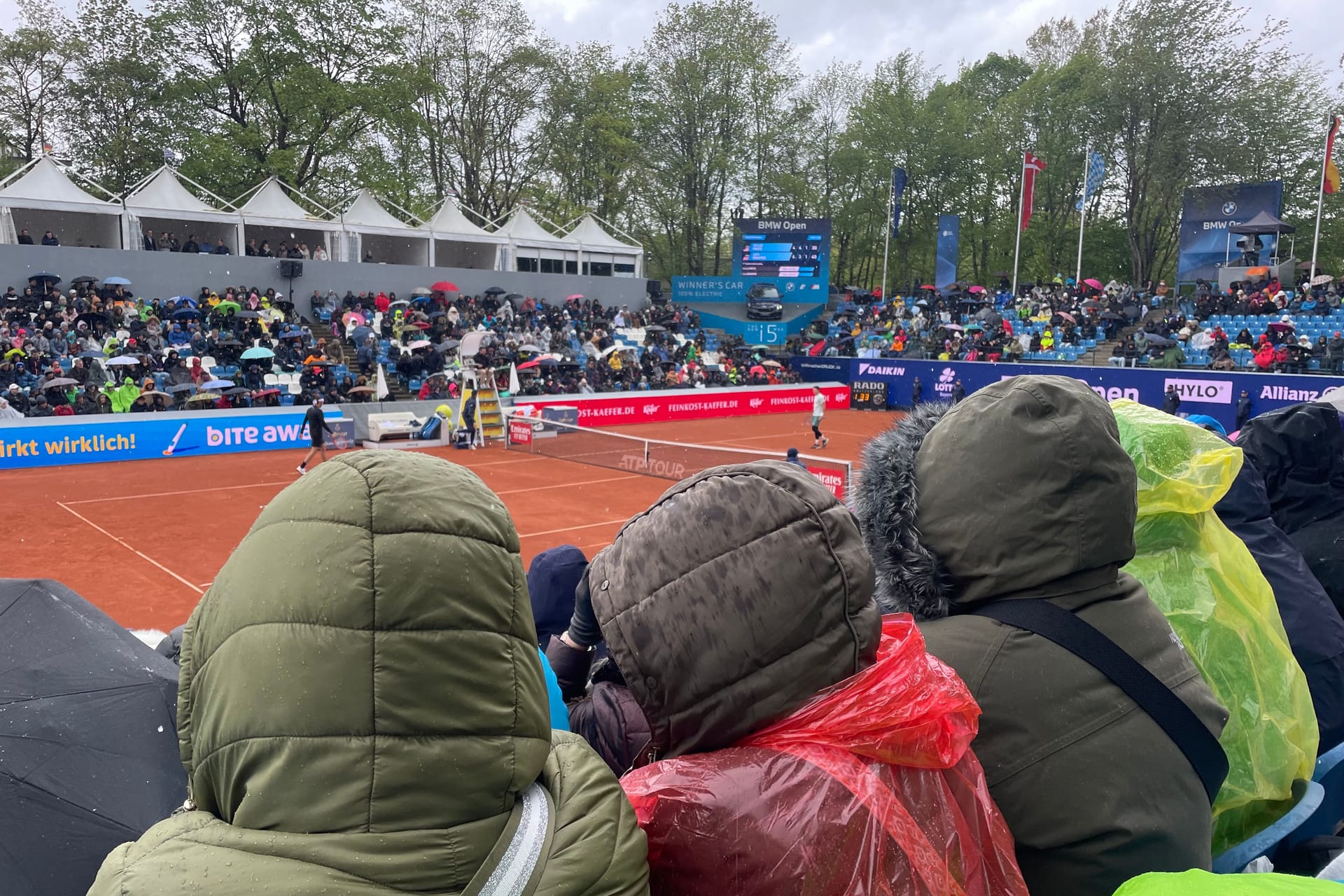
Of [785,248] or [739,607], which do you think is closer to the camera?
[739,607]

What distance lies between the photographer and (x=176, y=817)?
1.11 m

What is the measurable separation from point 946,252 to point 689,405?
2065 cm

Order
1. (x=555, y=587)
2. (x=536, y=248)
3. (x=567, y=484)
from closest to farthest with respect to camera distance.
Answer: (x=555, y=587)
(x=567, y=484)
(x=536, y=248)

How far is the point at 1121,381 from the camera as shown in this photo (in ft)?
93.0

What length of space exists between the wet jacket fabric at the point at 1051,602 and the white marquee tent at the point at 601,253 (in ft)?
133

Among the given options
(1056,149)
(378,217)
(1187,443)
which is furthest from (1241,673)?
(1056,149)

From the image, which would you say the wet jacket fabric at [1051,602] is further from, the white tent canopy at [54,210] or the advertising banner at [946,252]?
the advertising banner at [946,252]

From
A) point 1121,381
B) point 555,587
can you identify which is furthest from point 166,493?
point 1121,381

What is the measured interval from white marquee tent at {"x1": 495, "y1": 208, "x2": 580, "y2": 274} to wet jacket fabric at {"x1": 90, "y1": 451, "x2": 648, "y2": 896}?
39.4 metres

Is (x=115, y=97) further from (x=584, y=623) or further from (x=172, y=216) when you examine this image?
(x=584, y=623)

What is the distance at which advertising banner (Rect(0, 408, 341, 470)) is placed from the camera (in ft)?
59.5

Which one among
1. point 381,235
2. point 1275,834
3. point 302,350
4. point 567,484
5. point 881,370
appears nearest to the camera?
point 1275,834

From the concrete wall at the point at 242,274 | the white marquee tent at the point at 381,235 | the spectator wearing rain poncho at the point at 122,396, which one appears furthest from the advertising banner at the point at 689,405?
the white marquee tent at the point at 381,235

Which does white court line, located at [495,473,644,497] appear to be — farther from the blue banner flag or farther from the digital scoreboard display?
the blue banner flag
